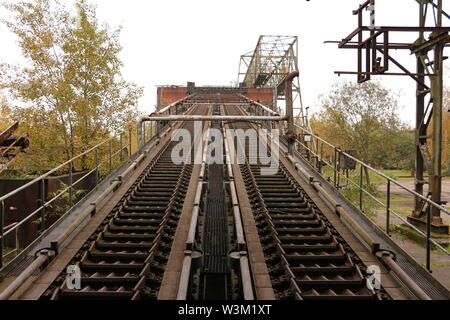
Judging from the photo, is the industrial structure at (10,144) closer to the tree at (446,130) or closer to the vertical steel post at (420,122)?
the vertical steel post at (420,122)

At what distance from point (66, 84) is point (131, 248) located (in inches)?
328

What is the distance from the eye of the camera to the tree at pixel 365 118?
25938 mm

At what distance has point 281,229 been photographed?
18.7ft

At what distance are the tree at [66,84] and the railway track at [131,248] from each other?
5.04 m

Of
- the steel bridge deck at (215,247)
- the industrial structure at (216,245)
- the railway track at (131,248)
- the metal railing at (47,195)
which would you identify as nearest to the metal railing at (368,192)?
the industrial structure at (216,245)

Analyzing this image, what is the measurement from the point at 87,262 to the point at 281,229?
3165 millimetres

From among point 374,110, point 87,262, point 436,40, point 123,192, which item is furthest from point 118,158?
point 374,110

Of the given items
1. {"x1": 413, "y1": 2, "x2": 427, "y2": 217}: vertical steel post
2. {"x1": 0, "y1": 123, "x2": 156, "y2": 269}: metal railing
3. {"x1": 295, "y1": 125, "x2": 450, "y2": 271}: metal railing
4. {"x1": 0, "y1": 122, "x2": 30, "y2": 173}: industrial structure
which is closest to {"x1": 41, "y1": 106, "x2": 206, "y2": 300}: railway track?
{"x1": 0, "y1": 123, "x2": 156, "y2": 269}: metal railing

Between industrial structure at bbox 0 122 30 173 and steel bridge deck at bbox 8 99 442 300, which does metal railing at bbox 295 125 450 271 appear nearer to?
steel bridge deck at bbox 8 99 442 300

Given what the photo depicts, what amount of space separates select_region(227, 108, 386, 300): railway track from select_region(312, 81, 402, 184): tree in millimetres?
20624

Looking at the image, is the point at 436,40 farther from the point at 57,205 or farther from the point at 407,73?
the point at 57,205

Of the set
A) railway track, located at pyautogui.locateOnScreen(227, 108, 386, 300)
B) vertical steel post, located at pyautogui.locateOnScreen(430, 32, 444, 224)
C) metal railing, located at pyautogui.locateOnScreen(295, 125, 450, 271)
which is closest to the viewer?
railway track, located at pyautogui.locateOnScreen(227, 108, 386, 300)

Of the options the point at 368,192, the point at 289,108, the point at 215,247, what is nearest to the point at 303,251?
Result: the point at 215,247

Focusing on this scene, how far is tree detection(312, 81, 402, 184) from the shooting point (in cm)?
2594
